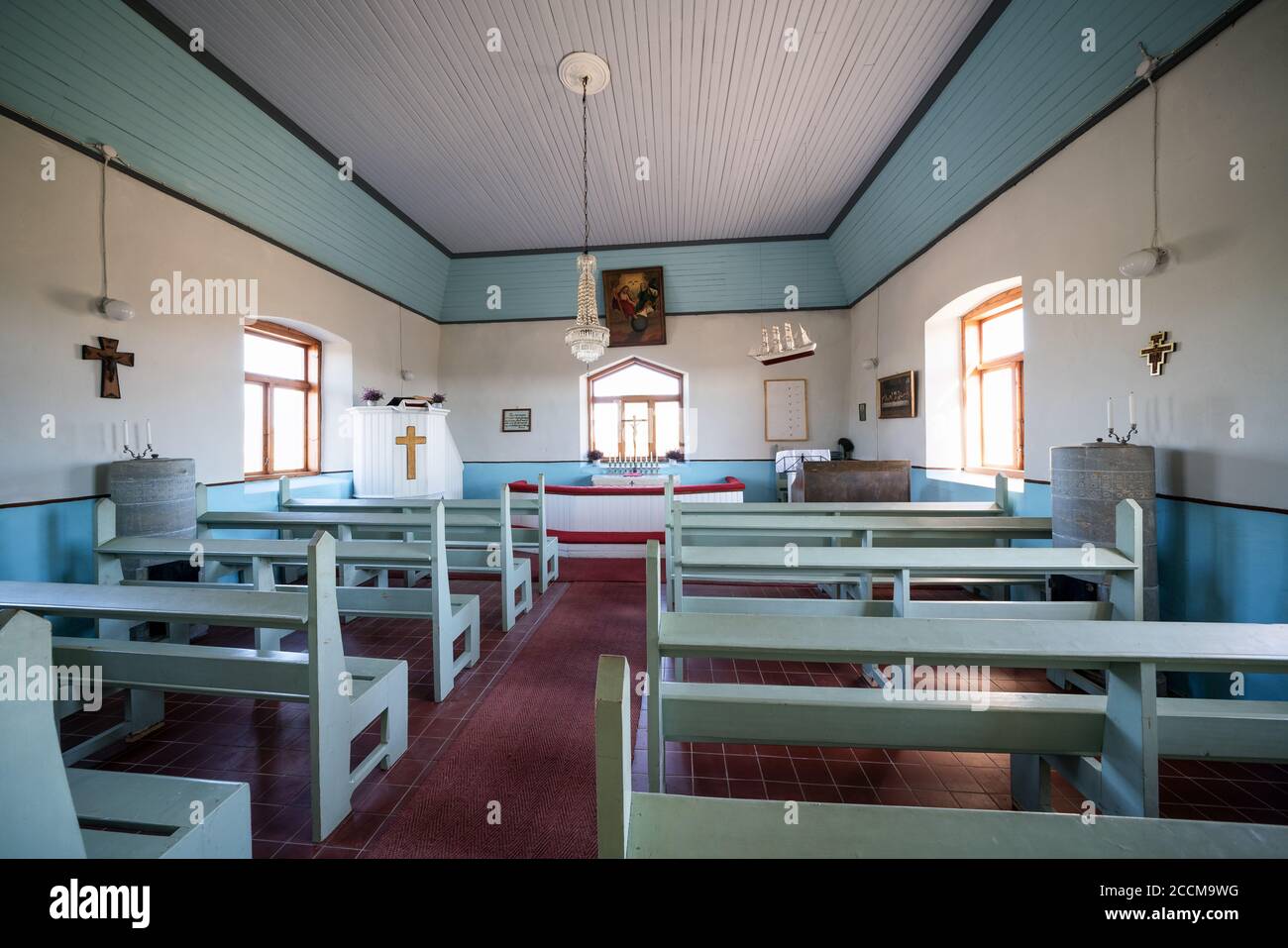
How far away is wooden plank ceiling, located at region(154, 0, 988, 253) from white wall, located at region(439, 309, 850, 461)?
1.92 metres

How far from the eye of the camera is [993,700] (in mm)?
1243

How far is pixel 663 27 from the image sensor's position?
3.27 metres

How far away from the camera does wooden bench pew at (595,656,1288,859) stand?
25.5 inches

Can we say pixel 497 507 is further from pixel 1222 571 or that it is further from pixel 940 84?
pixel 940 84

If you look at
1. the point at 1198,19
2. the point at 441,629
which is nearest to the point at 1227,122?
the point at 1198,19

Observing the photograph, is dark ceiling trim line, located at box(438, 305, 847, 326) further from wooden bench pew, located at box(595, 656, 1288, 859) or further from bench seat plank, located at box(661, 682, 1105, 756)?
wooden bench pew, located at box(595, 656, 1288, 859)

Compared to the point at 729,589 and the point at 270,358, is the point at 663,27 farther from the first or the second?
the point at 270,358

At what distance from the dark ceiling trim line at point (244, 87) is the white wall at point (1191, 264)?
5.36m

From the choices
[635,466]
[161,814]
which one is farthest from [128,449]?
[635,466]

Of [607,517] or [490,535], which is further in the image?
[607,517]

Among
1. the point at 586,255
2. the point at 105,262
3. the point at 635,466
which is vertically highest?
the point at 586,255

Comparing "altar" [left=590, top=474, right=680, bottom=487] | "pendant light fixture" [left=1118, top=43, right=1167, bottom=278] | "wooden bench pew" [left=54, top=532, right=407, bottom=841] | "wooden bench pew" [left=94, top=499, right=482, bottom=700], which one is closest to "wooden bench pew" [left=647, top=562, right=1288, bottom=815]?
"wooden bench pew" [left=54, top=532, right=407, bottom=841]

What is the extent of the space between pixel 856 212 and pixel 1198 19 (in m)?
3.50

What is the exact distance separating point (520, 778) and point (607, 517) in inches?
134
